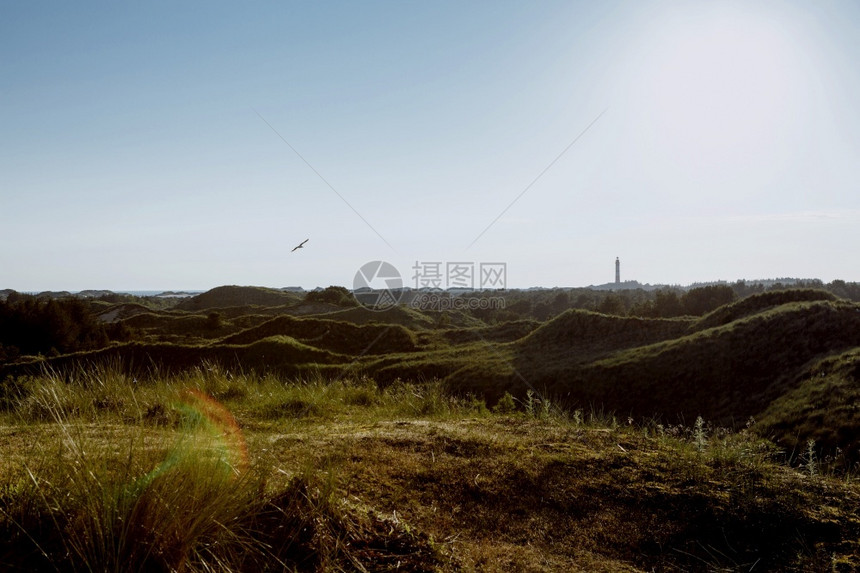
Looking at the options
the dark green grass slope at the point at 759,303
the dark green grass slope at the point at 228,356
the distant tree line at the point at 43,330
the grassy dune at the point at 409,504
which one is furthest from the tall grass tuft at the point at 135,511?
the distant tree line at the point at 43,330

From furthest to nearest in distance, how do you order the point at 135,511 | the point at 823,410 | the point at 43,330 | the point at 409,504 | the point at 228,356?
the point at 43,330 < the point at 228,356 < the point at 823,410 < the point at 409,504 < the point at 135,511

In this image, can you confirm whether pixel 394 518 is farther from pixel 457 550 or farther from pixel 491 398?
pixel 491 398

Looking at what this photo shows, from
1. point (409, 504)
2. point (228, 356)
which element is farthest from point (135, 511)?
point (228, 356)

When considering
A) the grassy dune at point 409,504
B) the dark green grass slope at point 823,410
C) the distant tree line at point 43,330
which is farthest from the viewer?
the distant tree line at point 43,330

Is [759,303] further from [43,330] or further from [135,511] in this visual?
[43,330]

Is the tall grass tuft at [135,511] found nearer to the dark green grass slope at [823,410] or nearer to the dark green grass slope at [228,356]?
the dark green grass slope at [823,410]

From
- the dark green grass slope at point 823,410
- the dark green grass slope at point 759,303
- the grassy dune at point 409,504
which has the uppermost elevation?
the dark green grass slope at point 759,303

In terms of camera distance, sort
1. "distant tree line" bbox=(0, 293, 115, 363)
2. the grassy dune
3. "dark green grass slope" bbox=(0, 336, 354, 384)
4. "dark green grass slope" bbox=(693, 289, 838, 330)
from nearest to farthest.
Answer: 1. the grassy dune
2. "dark green grass slope" bbox=(693, 289, 838, 330)
3. "dark green grass slope" bbox=(0, 336, 354, 384)
4. "distant tree line" bbox=(0, 293, 115, 363)

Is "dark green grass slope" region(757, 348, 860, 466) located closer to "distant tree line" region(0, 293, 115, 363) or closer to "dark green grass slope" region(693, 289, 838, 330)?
"dark green grass slope" region(693, 289, 838, 330)

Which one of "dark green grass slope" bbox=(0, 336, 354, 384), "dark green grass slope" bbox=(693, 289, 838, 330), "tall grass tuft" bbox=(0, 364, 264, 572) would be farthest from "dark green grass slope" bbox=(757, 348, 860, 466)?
"dark green grass slope" bbox=(0, 336, 354, 384)

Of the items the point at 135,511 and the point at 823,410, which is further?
the point at 823,410

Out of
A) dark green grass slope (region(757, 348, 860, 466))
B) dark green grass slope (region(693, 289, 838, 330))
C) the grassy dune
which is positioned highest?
dark green grass slope (region(693, 289, 838, 330))

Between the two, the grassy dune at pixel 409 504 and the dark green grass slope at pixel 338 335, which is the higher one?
the grassy dune at pixel 409 504

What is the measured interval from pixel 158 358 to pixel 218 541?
24026 mm
